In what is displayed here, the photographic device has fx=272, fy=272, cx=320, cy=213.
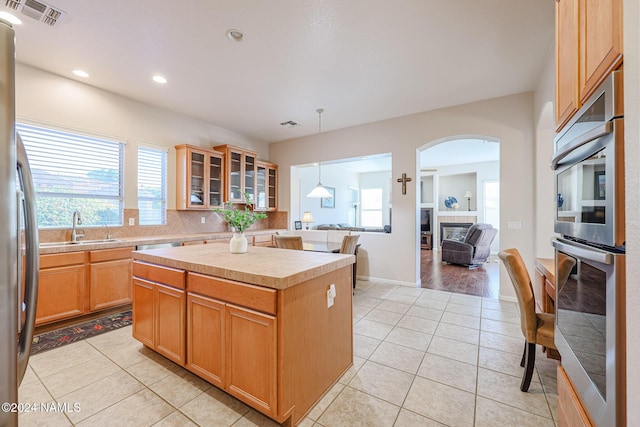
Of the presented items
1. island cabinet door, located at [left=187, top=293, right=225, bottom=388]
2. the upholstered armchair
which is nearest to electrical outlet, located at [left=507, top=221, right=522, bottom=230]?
the upholstered armchair

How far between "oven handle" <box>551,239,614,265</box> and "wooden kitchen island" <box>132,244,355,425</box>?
1199mm

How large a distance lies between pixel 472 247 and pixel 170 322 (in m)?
6.11

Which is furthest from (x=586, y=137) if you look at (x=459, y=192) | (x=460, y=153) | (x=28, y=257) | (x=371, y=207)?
(x=371, y=207)

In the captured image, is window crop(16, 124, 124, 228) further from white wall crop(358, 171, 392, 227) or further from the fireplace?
the fireplace

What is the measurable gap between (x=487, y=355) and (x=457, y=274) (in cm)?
341

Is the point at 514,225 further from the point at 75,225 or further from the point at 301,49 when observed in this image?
the point at 75,225

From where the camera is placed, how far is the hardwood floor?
4352 mm

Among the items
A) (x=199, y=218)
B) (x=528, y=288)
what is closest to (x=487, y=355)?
(x=528, y=288)

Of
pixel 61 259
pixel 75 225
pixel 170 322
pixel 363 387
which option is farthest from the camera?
pixel 75 225

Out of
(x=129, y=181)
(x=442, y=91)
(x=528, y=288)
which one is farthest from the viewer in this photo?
(x=129, y=181)

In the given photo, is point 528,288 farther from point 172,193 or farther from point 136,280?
point 172,193

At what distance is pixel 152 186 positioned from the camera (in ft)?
13.8

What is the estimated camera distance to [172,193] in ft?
14.5

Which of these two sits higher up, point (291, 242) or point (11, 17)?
point (11, 17)
